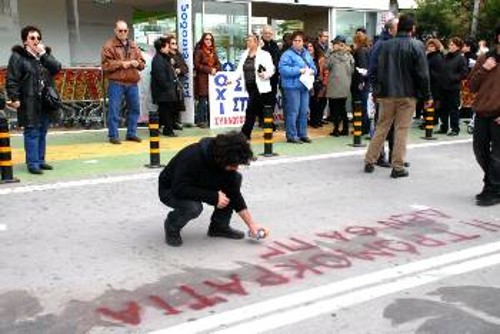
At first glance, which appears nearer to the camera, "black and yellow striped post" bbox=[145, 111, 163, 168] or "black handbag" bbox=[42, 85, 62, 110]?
"black handbag" bbox=[42, 85, 62, 110]

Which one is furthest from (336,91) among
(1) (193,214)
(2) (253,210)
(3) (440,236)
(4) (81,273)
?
(4) (81,273)

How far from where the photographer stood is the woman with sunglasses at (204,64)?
41.3ft

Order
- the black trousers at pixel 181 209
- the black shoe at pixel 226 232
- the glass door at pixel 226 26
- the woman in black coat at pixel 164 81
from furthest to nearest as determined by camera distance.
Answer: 1. the glass door at pixel 226 26
2. the woman in black coat at pixel 164 81
3. the black shoe at pixel 226 232
4. the black trousers at pixel 181 209

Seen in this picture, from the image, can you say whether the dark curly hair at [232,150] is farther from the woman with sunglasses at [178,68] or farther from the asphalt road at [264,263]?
the woman with sunglasses at [178,68]

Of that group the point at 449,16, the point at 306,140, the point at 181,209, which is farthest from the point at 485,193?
the point at 449,16

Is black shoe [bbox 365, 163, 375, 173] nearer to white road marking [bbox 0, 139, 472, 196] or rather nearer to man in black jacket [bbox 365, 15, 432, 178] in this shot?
man in black jacket [bbox 365, 15, 432, 178]

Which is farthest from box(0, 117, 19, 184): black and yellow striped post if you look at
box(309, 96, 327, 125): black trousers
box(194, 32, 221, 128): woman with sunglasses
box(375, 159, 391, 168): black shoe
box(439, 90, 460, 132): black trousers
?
box(439, 90, 460, 132): black trousers

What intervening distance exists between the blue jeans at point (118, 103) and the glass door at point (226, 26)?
299 centimetres

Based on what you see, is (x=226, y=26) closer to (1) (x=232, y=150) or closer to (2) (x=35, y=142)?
(2) (x=35, y=142)

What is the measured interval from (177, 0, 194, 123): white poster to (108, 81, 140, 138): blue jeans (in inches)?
83.9

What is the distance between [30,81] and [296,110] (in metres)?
4.45

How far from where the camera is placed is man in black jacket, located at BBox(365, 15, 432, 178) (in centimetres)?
845

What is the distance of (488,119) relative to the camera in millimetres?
7176

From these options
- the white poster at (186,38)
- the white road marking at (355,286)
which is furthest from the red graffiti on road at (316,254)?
the white poster at (186,38)
